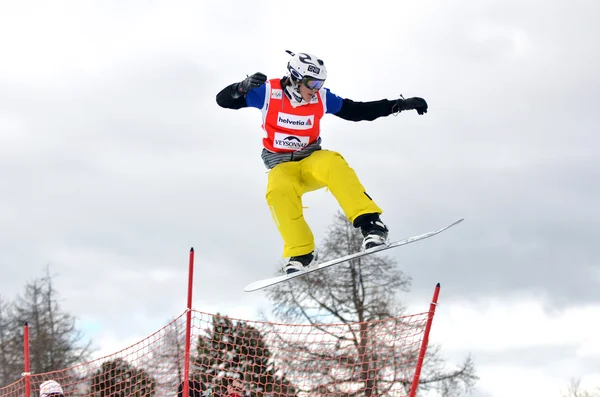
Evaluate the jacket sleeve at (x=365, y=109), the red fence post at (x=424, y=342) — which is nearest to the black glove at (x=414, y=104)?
the jacket sleeve at (x=365, y=109)

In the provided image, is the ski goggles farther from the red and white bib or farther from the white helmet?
the red and white bib

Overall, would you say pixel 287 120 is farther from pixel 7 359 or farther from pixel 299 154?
pixel 7 359

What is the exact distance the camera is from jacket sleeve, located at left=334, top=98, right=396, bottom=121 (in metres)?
6.90

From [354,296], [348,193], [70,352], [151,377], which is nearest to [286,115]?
[348,193]

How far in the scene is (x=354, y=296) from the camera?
17516mm

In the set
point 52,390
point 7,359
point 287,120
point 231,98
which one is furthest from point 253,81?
point 7,359

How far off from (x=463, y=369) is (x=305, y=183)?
11.7 metres

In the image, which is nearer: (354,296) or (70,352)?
(354,296)

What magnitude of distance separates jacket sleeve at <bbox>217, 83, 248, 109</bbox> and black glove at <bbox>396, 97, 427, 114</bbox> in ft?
4.22

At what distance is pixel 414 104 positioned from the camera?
22.1 ft

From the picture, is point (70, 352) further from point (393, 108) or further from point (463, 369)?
point (393, 108)

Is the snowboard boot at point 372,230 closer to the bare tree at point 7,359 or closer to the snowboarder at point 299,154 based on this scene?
the snowboarder at point 299,154

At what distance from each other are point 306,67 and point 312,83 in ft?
0.45

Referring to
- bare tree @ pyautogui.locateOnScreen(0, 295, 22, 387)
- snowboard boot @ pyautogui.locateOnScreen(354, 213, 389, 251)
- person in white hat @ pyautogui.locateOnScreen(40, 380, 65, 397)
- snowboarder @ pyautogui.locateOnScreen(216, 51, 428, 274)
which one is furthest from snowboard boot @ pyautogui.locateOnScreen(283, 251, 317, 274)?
bare tree @ pyautogui.locateOnScreen(0, 295, 22, 387)
